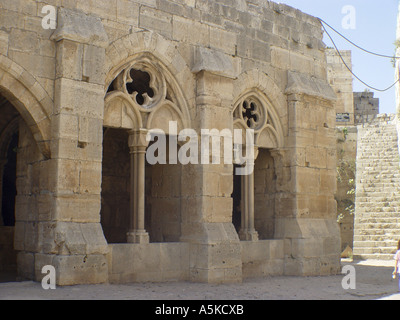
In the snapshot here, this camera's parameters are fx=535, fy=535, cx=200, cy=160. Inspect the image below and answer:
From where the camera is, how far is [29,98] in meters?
7.14

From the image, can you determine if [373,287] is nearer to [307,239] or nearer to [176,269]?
→ [307,239]

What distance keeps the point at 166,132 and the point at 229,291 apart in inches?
108

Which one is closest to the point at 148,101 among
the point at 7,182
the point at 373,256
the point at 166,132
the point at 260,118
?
the point at 166,132

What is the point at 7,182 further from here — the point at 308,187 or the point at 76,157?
the point at 308,187

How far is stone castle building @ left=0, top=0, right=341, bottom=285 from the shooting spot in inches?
282

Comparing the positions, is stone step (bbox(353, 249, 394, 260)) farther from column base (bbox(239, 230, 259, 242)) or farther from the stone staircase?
column base (bbox(239, 230, 259, 242))

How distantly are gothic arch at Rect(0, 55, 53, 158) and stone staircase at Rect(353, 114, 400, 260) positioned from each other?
1088 cm

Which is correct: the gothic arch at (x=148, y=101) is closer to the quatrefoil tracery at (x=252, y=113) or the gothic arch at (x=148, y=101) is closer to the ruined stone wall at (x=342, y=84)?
the quatrefoil tracery at (x=252, y=113)

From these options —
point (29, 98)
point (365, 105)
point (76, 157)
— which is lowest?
point (76, 157)

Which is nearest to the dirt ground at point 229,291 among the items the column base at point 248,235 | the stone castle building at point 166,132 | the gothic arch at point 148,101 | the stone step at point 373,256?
the stone castle building at point 166,132

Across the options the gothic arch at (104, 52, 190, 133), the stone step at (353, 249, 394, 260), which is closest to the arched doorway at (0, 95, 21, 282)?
the gothic arch at (104, 52, 190, 133)

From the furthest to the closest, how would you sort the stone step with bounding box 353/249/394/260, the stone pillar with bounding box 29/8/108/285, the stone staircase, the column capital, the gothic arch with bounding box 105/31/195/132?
the stone staircase → the stone step with bounding box 353/249/394/260 → the column capital → the gothic arch with bounding box 105/31/195/132 → the stone pillar with bounding box 29/8/108/285

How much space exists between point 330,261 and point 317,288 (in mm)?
2325

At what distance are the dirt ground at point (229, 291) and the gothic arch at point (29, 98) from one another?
1924 mm
